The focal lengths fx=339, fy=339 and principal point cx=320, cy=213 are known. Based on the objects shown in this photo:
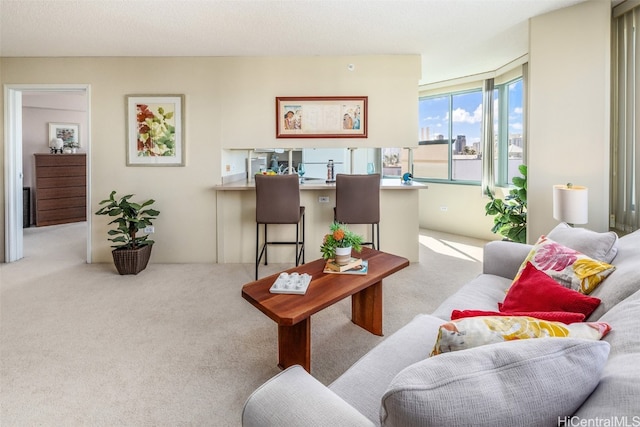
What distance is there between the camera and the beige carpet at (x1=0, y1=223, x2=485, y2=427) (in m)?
1.61

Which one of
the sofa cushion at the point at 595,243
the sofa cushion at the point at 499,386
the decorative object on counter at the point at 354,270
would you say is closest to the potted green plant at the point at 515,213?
the sofa cushion at the point at 595,243

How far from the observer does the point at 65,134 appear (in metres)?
6.60

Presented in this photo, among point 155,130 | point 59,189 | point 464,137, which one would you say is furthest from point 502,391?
point 59,189

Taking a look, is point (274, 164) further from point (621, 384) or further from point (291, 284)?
point (621, 384)

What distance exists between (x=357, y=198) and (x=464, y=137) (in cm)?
285

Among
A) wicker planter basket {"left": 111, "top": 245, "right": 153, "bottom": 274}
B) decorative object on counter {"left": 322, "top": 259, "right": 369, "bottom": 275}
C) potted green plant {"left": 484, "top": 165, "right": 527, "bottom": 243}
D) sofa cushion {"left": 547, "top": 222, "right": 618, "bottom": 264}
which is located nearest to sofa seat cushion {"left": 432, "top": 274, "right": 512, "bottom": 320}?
sofa cushion {"left": 547, "top": 222, "right": 618, "bottom": 264}

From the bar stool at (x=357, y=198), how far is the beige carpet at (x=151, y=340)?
0.69 meters

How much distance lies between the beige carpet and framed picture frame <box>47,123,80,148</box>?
3674 millimetres

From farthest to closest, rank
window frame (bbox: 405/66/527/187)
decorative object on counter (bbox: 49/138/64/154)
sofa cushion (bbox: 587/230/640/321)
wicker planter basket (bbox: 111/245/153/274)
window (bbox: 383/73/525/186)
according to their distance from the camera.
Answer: decorative object on counter (bbox: 49/138/64/154), window (bbox: 383/73/525/186), window frame (bbox: 405/66/527/187), wicker planter basket (bbox: 111/245/153/274), sofa cushion (bbox: 587/230/640/321)

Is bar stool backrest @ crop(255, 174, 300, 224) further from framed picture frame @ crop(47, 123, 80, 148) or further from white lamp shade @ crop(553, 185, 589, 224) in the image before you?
framed picture frame @ crop(47, 123, 80, 148)

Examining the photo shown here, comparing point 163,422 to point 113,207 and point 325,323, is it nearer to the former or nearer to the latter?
point 325,323

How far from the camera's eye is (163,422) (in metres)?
1.50

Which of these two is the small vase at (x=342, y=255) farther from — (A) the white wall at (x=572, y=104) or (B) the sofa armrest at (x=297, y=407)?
(A) the white wall at (x=572, y=104)

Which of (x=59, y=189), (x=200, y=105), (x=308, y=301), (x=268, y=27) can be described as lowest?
(x=308, y=301)
